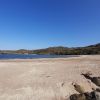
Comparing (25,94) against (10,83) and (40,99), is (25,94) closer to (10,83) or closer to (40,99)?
(40,99)

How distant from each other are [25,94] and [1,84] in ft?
8.96

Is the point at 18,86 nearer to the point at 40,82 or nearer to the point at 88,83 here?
the point at 40,82

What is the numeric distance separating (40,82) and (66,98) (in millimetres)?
3480

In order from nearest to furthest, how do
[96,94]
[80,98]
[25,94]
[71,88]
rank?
[96,94], [80,98], [25,94], [71,88]

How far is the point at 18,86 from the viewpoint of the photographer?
1190 centimetres

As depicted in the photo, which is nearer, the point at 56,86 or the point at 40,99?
the point at 40,99

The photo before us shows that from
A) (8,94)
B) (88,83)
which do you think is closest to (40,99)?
(8,94)

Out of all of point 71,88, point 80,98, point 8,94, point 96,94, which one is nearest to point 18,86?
point 8,94

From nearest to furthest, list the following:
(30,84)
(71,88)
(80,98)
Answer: (80,98) → (71,88) → (30,84)

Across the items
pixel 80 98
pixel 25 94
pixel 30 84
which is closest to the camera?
pixel 80 98

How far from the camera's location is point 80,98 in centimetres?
875

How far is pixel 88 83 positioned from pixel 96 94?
200 inches

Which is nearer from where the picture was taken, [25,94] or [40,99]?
[40,99]

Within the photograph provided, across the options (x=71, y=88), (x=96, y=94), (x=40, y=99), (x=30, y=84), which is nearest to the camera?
(x=96, y=94)
